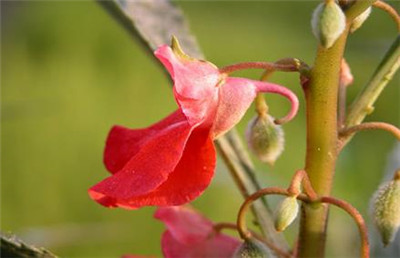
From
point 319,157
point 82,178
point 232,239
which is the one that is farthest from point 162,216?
point 82,178

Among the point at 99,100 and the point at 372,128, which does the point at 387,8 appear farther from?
the point at 99,100

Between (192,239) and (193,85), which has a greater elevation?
(193,85)

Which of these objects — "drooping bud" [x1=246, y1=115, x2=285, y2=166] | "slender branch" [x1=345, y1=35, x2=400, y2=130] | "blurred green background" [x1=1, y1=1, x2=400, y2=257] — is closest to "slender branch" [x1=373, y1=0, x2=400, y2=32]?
"slender branch" [x1=345, y1=35, x2=400, y2=130]

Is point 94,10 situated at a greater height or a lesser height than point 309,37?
greater

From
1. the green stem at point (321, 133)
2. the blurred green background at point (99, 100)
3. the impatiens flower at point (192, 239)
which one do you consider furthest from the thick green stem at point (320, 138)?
the blurred green background at point (99, 100)

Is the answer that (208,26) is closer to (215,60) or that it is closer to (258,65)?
(215,60)

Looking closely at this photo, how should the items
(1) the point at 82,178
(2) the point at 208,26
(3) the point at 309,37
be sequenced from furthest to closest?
(2) the point at 208,26, (3) the point at 309,37, (1) the point at 82,178

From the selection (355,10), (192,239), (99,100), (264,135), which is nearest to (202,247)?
(192,239)
